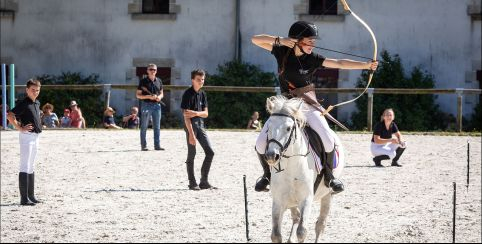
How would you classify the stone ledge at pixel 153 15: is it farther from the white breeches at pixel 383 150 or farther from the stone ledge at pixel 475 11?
the white breeches at pixel 383 150

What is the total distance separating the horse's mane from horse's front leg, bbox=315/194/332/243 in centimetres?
130

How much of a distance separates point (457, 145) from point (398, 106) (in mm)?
6053

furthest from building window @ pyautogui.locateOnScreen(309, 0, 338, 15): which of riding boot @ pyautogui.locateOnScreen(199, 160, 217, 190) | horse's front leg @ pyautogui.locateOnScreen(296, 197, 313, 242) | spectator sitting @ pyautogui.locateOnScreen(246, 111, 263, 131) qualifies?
horse's front leg @ pyautogui.locateOnScreen(296, 197, 313, 242)

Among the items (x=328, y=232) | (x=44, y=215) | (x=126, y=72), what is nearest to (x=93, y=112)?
(x=126, y=72)

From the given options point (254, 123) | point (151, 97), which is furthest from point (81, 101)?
point (151, 97)

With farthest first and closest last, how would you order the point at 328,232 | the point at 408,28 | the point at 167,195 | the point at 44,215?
the point at 408,28
the point at 167,195
the point at 44,215
the point at 328,232

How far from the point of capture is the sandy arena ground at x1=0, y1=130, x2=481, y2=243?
12258 millimetres

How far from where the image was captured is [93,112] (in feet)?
93.8

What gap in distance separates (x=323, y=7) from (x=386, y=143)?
11524mm

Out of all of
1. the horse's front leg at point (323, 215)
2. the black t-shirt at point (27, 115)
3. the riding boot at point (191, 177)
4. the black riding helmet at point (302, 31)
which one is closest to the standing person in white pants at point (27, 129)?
the black t-shirt at point (27, 115)

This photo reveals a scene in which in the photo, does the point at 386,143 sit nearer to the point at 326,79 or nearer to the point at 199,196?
the point at 199,196

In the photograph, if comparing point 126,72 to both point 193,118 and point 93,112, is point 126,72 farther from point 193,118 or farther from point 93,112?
point 193,118

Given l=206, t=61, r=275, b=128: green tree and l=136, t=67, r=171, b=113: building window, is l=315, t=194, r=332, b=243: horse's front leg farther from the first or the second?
l=136, t=67, r=171, b=113: building window

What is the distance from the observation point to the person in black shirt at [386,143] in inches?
755
